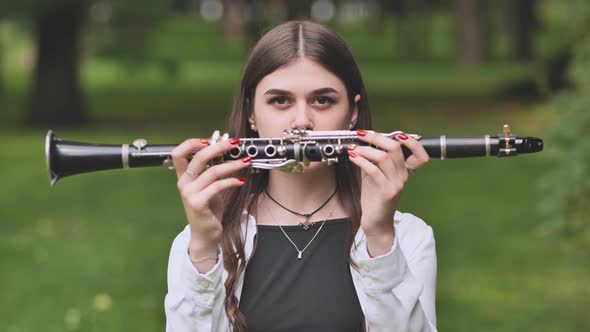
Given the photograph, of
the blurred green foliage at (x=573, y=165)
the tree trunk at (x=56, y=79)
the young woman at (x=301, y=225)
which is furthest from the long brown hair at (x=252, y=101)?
the tree trunk at (x=56, y=79)

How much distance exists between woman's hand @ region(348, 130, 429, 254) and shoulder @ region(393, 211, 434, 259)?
0.74 feet

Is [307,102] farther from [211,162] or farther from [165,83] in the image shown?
[165,83]

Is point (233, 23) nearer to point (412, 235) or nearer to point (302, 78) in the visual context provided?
point (302, 78)

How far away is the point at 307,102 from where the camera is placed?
314 cm

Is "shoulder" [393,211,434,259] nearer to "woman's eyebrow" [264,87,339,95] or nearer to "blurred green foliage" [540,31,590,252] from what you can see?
"woman's eyebrow" [264,87,339,95]

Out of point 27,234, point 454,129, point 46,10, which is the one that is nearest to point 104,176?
point 27,234

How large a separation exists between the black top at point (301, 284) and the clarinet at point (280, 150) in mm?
253

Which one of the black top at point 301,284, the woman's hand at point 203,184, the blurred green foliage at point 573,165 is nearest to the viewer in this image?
the woman's hand at point 203,184

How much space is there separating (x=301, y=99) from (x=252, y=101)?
11.3 inches

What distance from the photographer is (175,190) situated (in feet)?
39.9

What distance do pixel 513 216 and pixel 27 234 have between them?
17.2 ft

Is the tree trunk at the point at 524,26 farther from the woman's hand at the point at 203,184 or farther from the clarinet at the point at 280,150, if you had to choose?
the woman's hand at the point at 203,184

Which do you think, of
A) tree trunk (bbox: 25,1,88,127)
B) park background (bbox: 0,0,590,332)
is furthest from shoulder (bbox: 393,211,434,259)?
tree trunk (bbox: 25,1,88,127)

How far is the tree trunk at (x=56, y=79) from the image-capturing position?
1936 centimetres
